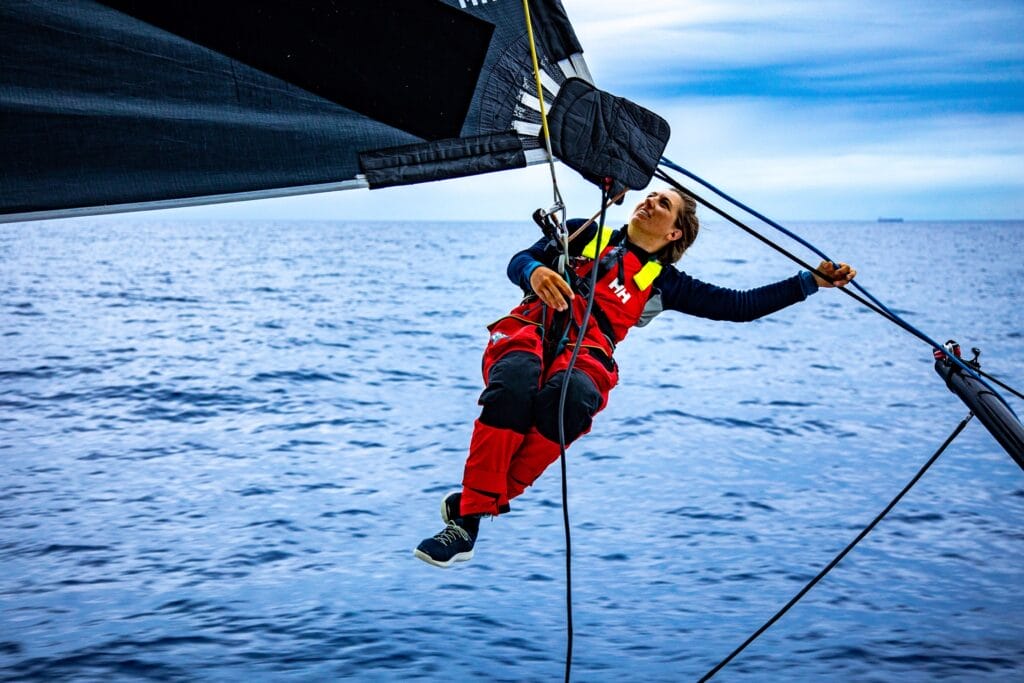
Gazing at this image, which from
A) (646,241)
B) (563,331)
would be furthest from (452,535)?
(646,241)

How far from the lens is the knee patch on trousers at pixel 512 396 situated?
3.13m

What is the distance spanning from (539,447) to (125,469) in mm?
10644

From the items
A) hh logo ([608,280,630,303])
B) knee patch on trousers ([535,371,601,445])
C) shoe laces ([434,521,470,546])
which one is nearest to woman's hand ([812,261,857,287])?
hh logo ([608,280,630,303])

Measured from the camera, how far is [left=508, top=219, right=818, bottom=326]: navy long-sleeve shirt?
3573 mm

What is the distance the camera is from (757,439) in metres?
15.9

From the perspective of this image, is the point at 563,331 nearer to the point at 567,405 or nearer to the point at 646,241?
the point at 567,405

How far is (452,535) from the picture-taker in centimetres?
321

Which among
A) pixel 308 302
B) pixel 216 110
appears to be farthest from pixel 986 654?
pixel 308 302

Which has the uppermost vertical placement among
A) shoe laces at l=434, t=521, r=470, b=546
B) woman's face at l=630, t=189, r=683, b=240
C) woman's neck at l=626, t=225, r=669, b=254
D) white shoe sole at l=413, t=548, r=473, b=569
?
woman's face at l=630, t=189, r=683, b=240

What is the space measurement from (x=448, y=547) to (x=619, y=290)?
1094 millimetres

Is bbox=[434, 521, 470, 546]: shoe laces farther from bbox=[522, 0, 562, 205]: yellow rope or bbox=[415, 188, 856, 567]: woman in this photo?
bbox=[522, 0, 562, 205]: yellow rope

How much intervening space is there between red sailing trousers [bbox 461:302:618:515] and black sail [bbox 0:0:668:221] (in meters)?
0.64

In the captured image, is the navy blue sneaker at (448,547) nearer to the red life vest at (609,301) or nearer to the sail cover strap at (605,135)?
the red life vest at (609,301)

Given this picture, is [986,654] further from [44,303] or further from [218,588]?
[44,303]
